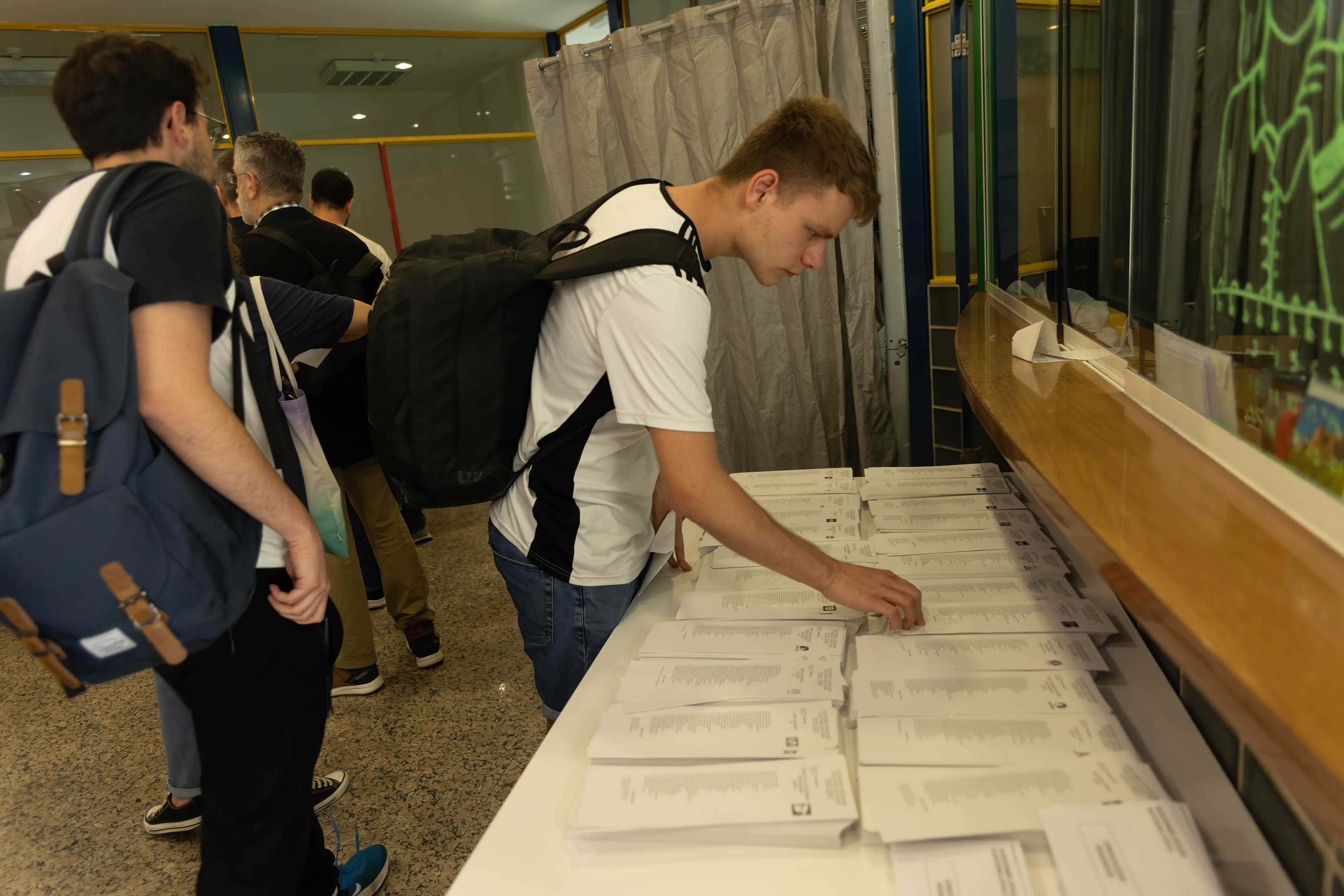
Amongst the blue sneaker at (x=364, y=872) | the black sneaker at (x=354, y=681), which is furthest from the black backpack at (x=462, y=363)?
the black sneaker at (x=354, y=681)

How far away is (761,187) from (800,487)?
2.31 ft

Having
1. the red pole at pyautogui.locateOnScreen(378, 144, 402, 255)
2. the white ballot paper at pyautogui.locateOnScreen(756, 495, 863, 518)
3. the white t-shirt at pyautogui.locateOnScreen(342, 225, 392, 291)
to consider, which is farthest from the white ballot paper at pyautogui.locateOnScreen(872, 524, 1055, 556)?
the red pole at pyautogui.locateOnScreen(378, 144, 402, 255)

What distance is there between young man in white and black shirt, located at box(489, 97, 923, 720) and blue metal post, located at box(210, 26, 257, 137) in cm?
448

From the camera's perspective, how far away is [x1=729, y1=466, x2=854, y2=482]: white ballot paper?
1.74 meters

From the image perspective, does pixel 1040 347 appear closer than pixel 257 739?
No

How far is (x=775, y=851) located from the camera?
0.77m

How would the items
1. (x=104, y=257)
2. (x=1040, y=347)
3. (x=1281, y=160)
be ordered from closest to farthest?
1. (x=1281, y=160)
2. (x=104, y=257)
3. (x=1040, y=347)

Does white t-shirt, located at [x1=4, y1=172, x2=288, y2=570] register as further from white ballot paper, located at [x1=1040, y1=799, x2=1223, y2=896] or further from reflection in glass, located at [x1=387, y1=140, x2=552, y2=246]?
reflection in glass, located at [x1=387, y1=140, x2=552, y2=246]

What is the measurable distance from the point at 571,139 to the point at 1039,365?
2.04 m

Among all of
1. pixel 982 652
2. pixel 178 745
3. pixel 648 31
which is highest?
pixel 648 31

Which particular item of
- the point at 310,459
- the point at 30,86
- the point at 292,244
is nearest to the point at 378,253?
the point at 292,244

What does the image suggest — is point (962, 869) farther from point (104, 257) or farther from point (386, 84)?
point (386, 84)

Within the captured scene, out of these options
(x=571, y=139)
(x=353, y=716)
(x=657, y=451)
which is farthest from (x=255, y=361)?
(x=571, y=139)

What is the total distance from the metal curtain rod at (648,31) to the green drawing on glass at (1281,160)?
1998 mm
